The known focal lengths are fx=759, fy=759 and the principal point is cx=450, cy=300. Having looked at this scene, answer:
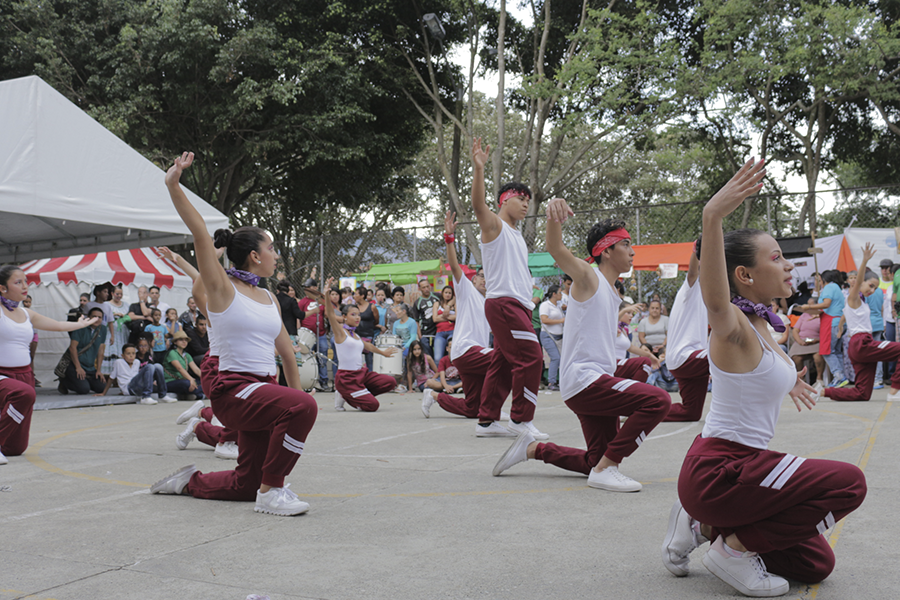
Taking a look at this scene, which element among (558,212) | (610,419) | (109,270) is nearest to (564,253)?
(558,212)

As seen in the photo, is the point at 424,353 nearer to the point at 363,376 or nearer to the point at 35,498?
the point at 363,376

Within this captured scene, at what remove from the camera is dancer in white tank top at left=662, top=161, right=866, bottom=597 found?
9.01 feet

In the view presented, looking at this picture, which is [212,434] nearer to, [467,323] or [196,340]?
[467,323]

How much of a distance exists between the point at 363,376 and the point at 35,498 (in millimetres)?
6010

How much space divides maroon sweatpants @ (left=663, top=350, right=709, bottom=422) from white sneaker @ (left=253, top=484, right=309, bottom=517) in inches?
174

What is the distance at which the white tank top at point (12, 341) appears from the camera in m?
6.57

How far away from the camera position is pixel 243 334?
4500 millimetres

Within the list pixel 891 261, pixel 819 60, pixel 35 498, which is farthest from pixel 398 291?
pixel 819 60

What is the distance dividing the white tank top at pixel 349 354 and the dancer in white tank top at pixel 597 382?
565cm

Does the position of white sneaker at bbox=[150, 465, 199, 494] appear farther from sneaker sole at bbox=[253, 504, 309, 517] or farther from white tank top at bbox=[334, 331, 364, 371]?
white tank top at bbox=[334, 331, 364, 371]

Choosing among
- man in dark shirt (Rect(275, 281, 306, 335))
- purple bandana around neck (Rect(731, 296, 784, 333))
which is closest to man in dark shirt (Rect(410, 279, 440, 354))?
man in dark shirt (Rect(275, 281, 306, 335))

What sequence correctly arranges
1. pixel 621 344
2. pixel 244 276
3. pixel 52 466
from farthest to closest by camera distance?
pixel 621 344 → pixel 52 466 → pixel 244 276

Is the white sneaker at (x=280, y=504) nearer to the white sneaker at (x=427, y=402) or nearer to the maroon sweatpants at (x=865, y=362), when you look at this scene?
the white sneaker at (x=427, y=402)

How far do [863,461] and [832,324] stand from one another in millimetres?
7172
